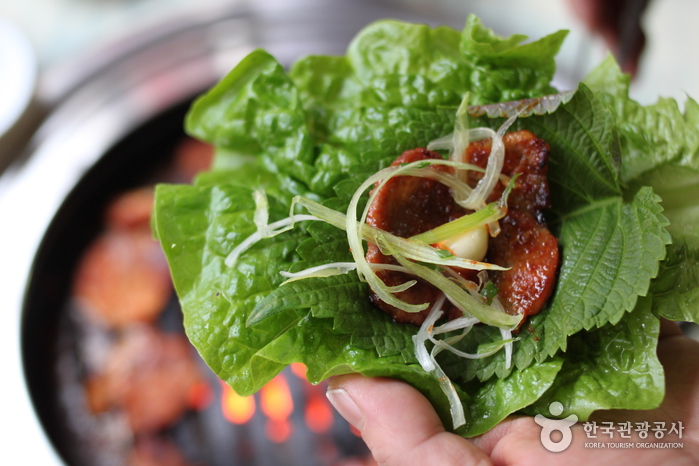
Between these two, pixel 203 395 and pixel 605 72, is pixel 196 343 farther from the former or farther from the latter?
pixel 605 72

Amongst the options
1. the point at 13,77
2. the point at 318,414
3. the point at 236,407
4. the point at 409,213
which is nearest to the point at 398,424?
the point at 409,213

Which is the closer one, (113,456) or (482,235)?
(482,235)

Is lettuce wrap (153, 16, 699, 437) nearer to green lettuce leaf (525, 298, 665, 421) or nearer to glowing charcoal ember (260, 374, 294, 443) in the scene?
green lettuce leaf (525, 298, 665, 421)

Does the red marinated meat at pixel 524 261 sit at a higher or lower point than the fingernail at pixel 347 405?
higher

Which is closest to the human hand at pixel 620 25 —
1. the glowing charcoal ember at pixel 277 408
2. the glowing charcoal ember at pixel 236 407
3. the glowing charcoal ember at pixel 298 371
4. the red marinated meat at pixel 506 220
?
the red marinated meat at pixel 506 220

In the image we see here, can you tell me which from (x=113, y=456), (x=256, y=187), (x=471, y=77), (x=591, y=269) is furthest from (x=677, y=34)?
(x=113, y=456)

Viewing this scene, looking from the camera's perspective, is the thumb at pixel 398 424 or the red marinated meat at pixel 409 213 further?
the red marinated meat at pixel 409 213

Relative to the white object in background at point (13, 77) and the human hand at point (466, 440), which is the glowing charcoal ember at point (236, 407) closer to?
the human hand at point (466, 440)

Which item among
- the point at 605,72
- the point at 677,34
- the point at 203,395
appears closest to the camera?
the point at 605,72

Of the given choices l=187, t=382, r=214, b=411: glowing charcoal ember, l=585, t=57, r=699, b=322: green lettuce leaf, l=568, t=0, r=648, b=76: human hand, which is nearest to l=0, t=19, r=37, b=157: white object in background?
l=187, t=382, r=214, b=411: glowing charcoal ember
